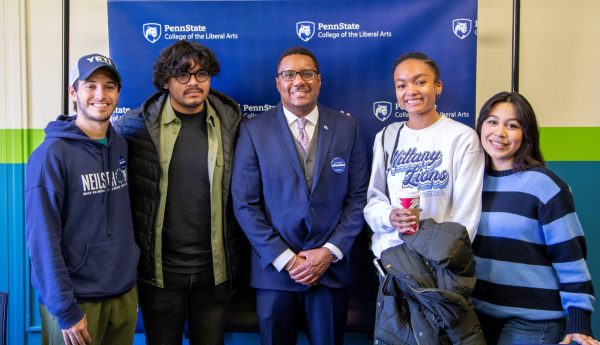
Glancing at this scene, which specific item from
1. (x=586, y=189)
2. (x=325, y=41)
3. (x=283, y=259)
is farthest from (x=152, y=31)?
(x=586, y=189)

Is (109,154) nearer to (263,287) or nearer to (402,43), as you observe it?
(263,287)

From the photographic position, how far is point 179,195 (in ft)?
7.16

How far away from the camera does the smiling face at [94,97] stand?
74.5 inches

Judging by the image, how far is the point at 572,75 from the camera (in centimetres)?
275

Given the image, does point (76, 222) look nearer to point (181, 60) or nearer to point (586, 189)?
point (181, 60)

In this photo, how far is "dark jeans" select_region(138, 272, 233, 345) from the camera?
2.20m

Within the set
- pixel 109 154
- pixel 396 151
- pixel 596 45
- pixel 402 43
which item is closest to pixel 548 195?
pixel 396 151

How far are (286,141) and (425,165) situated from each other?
0.68m

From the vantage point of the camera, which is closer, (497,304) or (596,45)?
(497,304)

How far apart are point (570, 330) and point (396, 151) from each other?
1008mm

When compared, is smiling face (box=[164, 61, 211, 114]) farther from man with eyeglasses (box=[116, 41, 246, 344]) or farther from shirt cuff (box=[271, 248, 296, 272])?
shirt cuff (box=[271, 248, 296, 272])

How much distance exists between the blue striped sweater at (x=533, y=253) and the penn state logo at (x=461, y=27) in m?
1.06

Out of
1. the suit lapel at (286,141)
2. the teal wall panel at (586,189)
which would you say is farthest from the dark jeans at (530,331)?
the teal wall panel at (586,189)

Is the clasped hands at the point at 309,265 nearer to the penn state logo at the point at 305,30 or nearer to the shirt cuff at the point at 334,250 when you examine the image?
the shirt cuff at the point at 334,250
